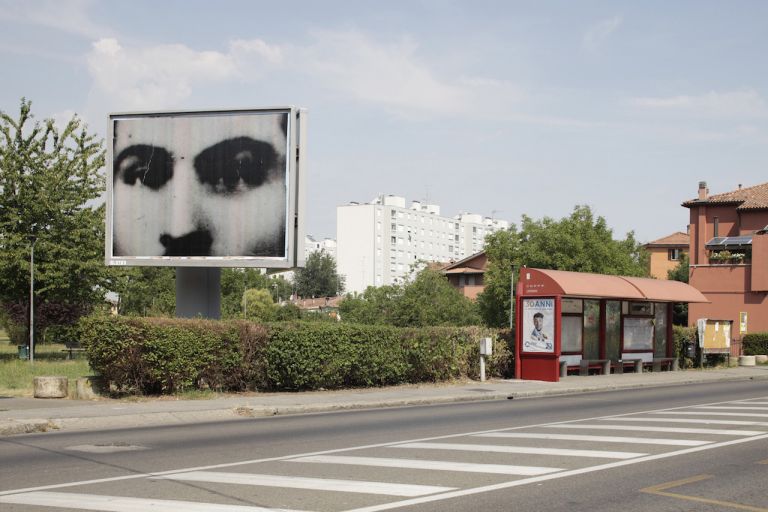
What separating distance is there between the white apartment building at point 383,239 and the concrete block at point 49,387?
13051cm

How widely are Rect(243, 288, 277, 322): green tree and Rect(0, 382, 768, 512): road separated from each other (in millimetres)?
75111

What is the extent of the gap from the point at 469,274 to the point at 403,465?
10029 cm

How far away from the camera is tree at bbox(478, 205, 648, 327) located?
2685 inches

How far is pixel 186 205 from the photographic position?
897 inches

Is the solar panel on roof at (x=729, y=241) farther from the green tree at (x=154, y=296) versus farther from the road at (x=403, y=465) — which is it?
the road at (x=403, y=465)

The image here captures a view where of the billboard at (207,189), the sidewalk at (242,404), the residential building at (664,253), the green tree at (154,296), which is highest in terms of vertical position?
the residential building at (664,253)

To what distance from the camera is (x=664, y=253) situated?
4218 inches

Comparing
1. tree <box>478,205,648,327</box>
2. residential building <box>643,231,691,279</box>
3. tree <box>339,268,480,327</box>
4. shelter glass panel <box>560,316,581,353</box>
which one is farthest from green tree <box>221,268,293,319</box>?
shelter glass panel <box>560,316,581,353</box>

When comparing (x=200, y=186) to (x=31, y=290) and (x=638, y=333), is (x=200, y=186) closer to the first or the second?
(x=31, y=290)

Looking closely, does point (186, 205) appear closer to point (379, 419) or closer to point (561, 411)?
point (379, 419)

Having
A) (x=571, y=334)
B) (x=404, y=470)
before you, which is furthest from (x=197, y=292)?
(x=404, y=470)

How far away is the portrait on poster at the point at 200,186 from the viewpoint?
2253 centimetres

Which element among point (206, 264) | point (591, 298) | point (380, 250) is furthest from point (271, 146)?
point (380, 250)

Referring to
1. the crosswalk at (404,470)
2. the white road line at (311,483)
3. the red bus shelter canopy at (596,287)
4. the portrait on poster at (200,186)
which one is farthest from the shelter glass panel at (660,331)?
the white road line at (311,483)
